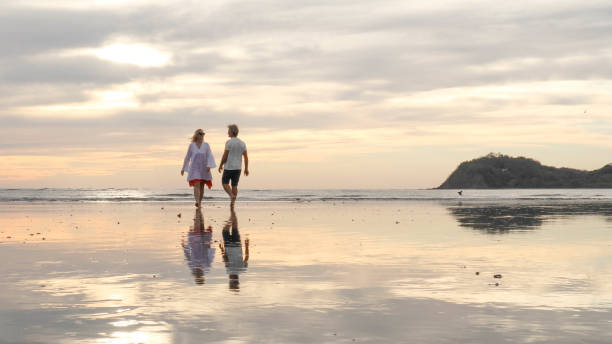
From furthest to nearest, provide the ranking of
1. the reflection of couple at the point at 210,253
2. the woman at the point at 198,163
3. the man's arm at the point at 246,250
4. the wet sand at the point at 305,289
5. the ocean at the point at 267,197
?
the ocean at the point at 267,197, the woman at the point at 198,163, the man's arm at the point at 246,250, the reflection of couple at the point at 210,253, the wet sand at the point at 305,289

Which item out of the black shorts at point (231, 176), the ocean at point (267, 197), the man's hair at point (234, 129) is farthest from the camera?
the ocean at point (267, 197)

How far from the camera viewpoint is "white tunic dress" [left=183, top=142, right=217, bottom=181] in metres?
24.6

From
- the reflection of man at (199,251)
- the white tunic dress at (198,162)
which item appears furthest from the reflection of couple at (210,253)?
the white tunic dress at (198,162)

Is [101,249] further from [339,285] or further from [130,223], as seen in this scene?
[130,223]

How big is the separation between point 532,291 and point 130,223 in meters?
12.0

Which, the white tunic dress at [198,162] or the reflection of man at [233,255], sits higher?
the white tunic dress at [198,162]

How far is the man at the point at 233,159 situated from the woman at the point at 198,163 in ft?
3.78

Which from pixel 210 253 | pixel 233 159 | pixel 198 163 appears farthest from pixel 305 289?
pixel 198 163

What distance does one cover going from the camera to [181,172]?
24203 mm

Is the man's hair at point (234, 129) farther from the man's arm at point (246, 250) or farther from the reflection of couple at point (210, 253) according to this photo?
the man's arm at point (246, 250)

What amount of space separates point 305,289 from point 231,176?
57.4 ft

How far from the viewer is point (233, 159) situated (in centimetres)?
2353

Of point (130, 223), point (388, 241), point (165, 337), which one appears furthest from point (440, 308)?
point (130, 223)

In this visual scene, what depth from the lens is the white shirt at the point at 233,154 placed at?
77.1 feet
